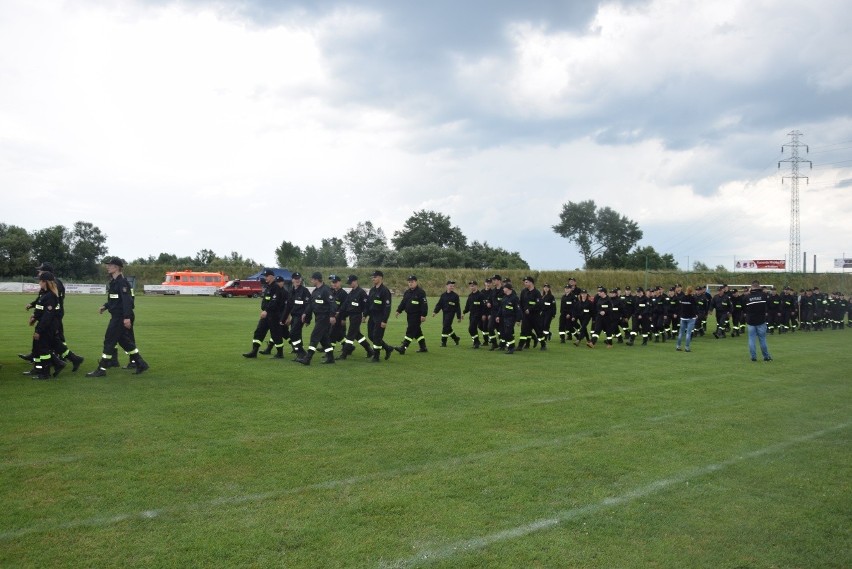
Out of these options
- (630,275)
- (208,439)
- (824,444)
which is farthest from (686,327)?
(630,275)

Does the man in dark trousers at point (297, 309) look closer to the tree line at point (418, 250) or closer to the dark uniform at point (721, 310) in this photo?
the dark uniform at point (721, 310)

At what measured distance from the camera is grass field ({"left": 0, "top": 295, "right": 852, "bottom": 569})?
4477 millimetres

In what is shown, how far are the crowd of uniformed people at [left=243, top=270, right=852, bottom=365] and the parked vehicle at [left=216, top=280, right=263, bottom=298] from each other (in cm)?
3793

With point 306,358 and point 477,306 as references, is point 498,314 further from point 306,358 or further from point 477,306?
point 306,358

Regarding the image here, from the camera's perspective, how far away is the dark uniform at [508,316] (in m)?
17.0

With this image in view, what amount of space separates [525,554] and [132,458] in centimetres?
411

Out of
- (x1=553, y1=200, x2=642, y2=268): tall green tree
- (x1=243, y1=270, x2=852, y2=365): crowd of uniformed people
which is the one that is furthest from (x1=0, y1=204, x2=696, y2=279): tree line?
(x1=243, y1=270, x2=852, y2=365): crowd of uniformed people

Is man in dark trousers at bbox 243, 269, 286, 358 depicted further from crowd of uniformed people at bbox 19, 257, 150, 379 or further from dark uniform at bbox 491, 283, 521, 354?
dark uniform at bbox 491, 283, 521, 354

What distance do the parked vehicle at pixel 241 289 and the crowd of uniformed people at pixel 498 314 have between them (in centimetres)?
3793

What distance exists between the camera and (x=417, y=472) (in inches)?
242

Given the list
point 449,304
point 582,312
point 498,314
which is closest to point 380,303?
point 449,304

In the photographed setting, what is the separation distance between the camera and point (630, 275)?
2318 inches

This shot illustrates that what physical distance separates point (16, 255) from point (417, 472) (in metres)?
74.6

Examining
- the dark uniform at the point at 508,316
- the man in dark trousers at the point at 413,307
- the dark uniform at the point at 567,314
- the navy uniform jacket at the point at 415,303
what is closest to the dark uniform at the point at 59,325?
the man in dark trousers at the point at 413,307
